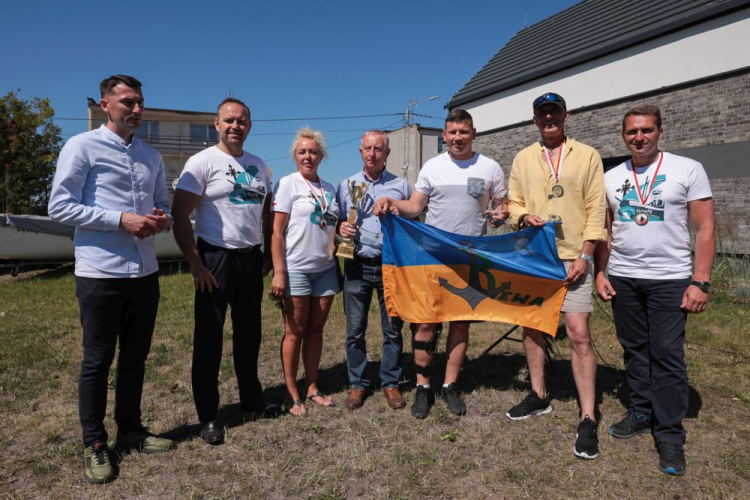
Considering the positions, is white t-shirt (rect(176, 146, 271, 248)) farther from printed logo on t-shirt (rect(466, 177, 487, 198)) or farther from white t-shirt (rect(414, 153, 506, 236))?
printed logo on t-shirt (rect(466, 177, 487, 198))

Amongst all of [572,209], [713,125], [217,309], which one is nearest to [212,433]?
[217,309]

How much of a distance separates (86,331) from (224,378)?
208 cm

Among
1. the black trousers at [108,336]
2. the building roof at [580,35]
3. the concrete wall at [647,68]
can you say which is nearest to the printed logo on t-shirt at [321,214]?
the black trousers at [108,336]

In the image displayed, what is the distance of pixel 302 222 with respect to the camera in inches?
148

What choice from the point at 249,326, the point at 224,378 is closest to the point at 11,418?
the point at 224,378

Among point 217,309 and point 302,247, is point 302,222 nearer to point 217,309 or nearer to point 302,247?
point 302,247

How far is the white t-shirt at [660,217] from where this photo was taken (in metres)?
3.25

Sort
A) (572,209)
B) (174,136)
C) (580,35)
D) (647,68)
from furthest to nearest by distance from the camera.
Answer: (174,136)
(580,35)
(647,68)
(572,209)

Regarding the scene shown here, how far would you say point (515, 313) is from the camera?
3.94 m

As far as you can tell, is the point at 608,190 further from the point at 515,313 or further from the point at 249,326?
the point at 249,326

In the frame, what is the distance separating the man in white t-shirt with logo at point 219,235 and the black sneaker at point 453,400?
69.7 inches

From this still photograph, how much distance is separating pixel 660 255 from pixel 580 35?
14.1m

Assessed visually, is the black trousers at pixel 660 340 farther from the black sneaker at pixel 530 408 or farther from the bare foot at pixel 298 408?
the bare foot at pixel 298 408

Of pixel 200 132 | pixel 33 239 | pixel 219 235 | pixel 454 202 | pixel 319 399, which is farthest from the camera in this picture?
pixel 200 132
